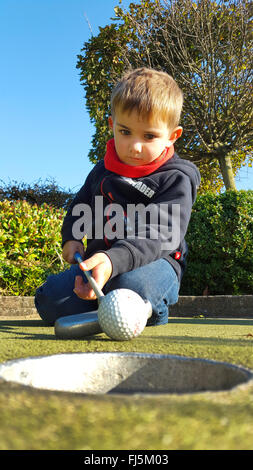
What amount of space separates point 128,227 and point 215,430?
6.97 feet

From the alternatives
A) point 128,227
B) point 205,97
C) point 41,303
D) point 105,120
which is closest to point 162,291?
point 128,227

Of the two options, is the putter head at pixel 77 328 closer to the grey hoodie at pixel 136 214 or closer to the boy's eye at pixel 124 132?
the grey hoodie at pixel 136 214

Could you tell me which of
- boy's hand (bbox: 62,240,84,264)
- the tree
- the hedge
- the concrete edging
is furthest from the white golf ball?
the tree

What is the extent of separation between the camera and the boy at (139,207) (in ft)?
8.61

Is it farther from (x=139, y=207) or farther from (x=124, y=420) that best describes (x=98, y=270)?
(x=124, y=420)

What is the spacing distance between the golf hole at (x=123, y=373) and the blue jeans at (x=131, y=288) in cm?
113

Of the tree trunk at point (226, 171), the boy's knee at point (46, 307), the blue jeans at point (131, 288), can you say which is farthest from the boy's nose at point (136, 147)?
the tree trunk at point (226, 171)

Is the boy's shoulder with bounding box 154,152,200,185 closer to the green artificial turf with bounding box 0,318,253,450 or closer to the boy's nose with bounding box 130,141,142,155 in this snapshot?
the boy's nose with bounding box 130,141,142,155

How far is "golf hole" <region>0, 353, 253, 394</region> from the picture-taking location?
145cm

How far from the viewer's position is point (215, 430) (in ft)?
2.74

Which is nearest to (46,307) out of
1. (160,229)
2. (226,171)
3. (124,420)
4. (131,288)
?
(131,288)

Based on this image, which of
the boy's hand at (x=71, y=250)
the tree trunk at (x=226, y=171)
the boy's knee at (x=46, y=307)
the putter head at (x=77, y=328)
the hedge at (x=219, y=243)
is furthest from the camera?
the tree trunk at (x=226, y=171)
